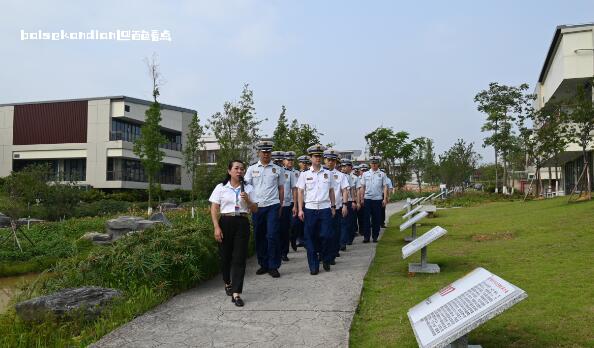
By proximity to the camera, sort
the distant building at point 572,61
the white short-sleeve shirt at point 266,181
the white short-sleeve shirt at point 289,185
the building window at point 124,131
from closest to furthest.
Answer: the white short-sleeve shirt at point 266,181 < the white short-sleeve shirt at point 289,185 < the distant building at point 572,61 < the building window at point 124,131

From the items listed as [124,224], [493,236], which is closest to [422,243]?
[493,236]

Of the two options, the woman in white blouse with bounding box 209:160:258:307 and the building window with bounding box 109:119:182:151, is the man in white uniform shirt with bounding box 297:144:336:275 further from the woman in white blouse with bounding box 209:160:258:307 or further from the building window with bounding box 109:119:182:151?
the building window with bounding box 109:119:182:151

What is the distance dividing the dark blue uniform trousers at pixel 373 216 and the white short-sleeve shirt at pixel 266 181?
14.8 ft

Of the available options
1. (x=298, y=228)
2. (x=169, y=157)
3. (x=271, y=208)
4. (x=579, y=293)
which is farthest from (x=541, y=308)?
(x=169, y=157)

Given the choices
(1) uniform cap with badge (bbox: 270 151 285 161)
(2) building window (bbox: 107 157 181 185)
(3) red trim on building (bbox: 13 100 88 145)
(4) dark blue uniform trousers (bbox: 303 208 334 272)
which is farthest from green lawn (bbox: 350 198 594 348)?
(3) red trim on building (bbox: 13 100 88 145)

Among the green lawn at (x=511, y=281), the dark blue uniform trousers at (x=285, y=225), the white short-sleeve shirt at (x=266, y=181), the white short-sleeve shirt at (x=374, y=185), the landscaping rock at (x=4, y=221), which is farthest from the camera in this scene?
the landscaping rock at (x=4, y=221)

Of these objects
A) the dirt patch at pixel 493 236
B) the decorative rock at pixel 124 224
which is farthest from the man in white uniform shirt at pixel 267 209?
the decorative rock at pixel 124 224

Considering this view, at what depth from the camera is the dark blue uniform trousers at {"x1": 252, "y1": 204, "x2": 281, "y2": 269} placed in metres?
7.84

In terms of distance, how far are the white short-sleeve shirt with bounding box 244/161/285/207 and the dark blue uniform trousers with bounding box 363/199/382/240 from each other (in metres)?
4.52

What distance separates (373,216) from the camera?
1241cm

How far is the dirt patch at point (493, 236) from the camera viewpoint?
10.9m

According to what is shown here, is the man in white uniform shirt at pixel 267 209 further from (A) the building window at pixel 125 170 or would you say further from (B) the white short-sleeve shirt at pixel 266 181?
(A) the building window at pixel 125 170

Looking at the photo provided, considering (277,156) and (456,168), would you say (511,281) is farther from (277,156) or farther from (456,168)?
(456,168)

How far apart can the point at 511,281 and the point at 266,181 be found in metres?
3.68
